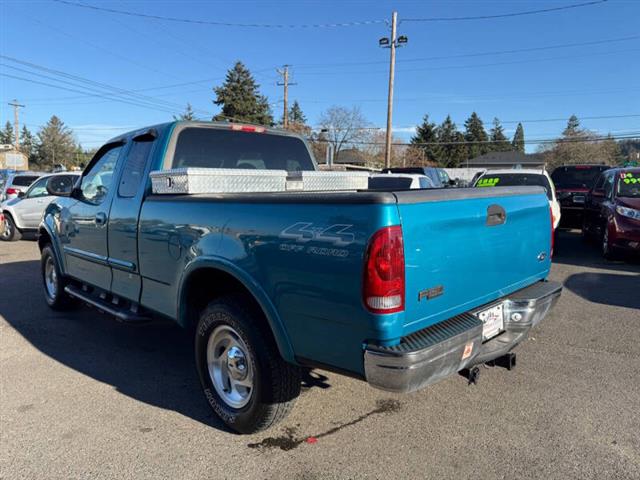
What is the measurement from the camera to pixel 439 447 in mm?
3031

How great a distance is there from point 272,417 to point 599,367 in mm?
3050

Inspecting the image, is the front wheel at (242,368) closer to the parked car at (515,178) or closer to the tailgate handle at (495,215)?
the tailgate handle at (495,215)

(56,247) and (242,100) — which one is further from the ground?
(242,100)

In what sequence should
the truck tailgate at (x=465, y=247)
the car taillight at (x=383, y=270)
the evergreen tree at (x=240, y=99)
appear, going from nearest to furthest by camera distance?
the car taillight at (x=383, y=270) → the truck tailgate at (x=465, y=247) → the evergreen tree at (x=240, y=99)

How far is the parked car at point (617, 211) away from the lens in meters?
8.66

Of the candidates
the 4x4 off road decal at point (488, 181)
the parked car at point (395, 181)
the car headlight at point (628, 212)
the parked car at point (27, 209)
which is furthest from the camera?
the parked car at point (27, 209)

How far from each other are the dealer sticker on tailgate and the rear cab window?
8.67 ft

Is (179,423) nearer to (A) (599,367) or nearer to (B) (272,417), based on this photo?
(B) (272,417)

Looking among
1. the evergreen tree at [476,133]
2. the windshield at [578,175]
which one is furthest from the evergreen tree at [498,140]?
the windshield at [578,175]

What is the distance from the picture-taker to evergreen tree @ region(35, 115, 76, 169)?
9250 cm

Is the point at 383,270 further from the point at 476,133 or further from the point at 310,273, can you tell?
the point at 476,133

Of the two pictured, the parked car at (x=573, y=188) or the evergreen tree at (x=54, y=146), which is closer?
the parked car at (x=573, y=188)

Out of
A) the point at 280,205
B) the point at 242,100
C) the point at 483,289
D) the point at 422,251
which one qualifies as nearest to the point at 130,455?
the point at 280,205

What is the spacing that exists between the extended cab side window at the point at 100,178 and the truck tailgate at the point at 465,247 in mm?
3268
